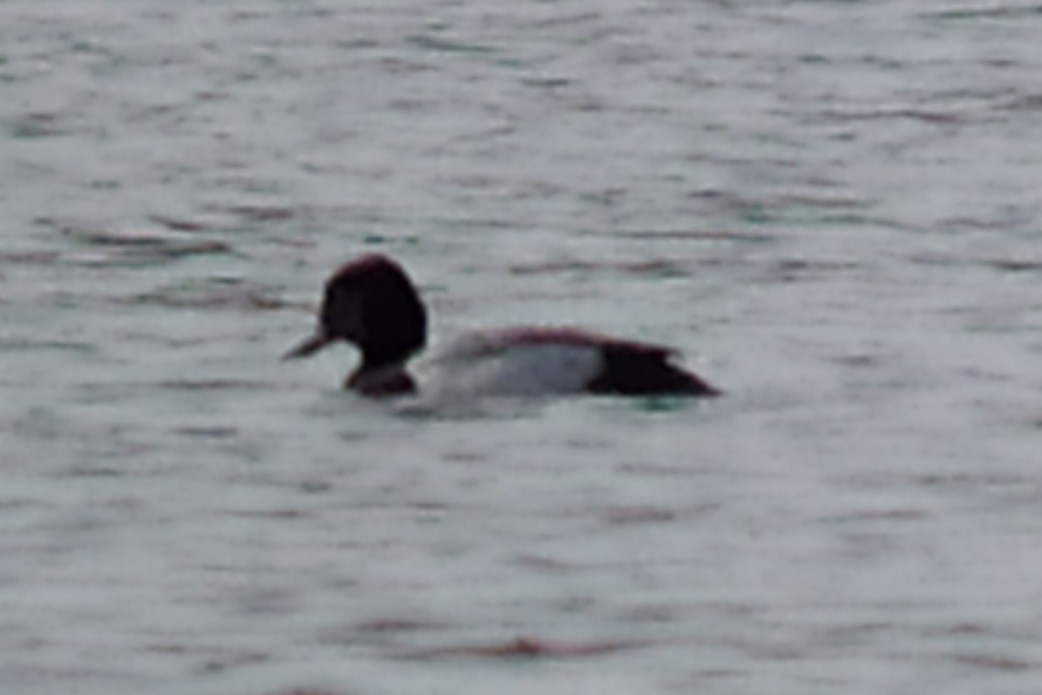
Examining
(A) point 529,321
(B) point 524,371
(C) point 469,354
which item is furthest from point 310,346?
(A) point 529,321

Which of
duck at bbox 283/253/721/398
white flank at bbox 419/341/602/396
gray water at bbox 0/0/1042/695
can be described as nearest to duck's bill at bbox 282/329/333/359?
duck at bbox 283/253/721/398

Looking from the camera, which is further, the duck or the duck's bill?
the duck's bill

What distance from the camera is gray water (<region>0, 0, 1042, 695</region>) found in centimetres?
1048

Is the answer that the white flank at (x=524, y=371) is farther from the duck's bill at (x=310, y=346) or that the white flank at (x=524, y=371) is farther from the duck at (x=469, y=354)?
the duck's bill at (x=310, y=346)

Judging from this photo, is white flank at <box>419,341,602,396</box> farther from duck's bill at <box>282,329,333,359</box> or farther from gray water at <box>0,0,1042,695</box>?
duck's bill at <box>282,329,333,359</box>

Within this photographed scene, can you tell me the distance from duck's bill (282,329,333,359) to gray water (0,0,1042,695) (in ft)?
0.39

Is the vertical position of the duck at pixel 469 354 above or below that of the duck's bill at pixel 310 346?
above

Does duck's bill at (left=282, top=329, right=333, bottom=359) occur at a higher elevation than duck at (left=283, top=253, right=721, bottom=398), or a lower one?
lower

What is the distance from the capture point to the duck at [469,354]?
1366 centimetres

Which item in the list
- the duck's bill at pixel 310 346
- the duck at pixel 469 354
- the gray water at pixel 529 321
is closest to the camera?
the gray water at pixel 529 321

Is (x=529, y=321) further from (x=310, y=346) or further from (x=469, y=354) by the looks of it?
(x=469, y=354)

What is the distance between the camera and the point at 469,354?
1405 cm

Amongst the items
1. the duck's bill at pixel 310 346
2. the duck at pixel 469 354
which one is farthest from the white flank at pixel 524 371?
the duck's bill at pixel 310 346

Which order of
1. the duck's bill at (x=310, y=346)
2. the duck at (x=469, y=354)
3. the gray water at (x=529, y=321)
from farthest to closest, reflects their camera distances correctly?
the duck's bill at (x=310, y=346)
the duck at (x=469, y=354)
the gray water at (x=529, y=321)
